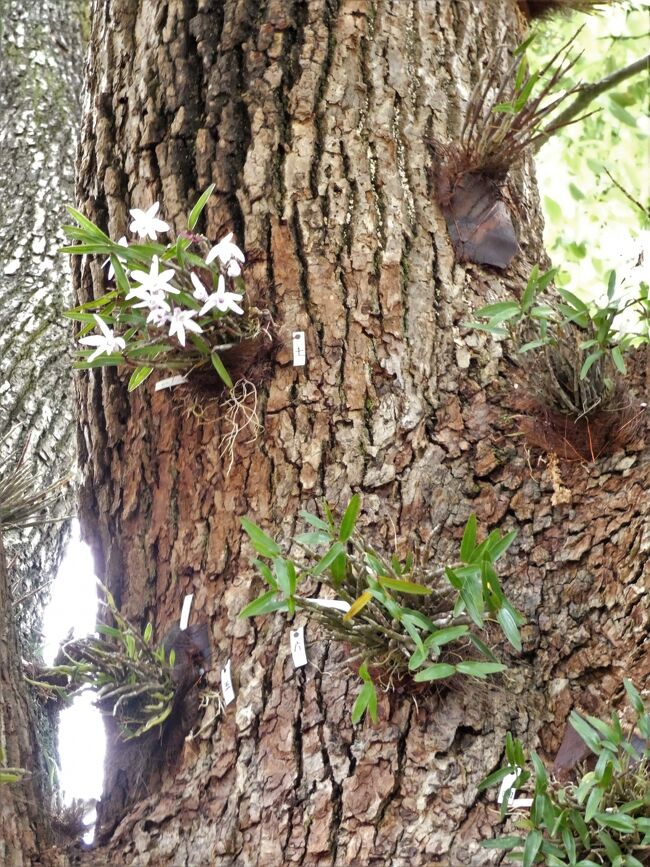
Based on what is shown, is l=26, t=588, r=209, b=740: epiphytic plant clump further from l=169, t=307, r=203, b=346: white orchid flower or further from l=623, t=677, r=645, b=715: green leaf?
l=623, t=677, r=645, b=715: green leaf

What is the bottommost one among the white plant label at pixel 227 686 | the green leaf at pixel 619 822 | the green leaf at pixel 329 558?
the green leaf at pixel 619 822

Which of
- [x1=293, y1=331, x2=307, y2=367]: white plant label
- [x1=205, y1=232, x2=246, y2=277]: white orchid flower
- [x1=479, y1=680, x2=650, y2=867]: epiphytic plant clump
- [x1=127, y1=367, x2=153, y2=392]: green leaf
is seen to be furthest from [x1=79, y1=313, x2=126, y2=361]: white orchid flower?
[x1=479, y1=680, x2=650, y2=867]: epiphytic plant clump

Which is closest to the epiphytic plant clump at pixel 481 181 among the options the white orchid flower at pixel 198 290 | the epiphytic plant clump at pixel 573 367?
the epiphytic plant clump at pixel 573 367

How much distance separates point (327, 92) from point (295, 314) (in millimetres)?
548

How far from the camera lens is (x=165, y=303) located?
1691mm

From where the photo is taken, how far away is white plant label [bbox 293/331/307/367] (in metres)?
1.92

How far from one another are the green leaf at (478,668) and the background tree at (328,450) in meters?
0.13

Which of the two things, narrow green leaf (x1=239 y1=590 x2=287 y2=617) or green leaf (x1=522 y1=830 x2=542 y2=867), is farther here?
narrow green leaf (x1=239 y1=590 x2=287 y2=617)

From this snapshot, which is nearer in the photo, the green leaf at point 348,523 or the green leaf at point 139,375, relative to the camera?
the green leaf at point 348,523

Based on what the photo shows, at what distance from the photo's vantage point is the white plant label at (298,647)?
169cm

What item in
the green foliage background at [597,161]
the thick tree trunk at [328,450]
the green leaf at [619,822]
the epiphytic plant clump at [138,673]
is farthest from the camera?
the green foliage background at [597,161]

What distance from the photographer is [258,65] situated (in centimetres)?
216

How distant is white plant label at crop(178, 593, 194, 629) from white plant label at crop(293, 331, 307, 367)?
0.49 meters

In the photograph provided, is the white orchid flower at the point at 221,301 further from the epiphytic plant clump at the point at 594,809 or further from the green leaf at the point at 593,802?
the green leaf at the point at 593,802
